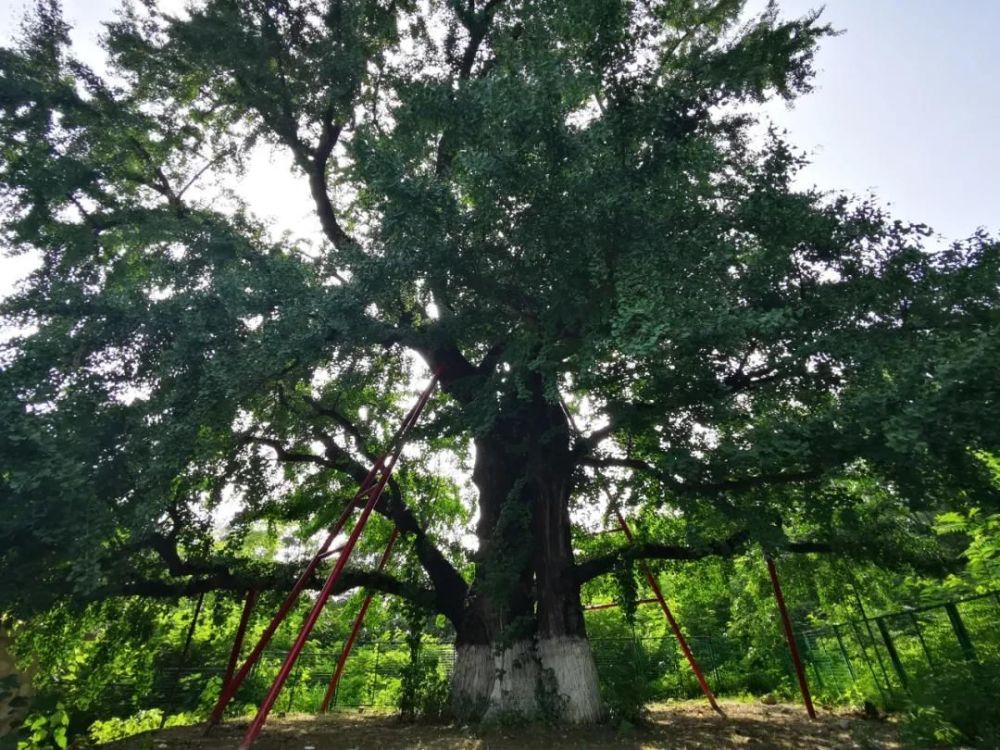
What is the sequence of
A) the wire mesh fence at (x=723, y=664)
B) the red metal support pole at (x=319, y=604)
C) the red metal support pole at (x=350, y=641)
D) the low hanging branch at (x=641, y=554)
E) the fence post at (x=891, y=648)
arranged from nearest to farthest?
1. the red metal support pole at (x=319, y=604)
2. the wire mesh fence at (x=723, y=664)
3. the low hanging branch at (x=641, y=554)
4. the fence post at (x=891, y=648)
5. the red metal support pole at (x=350, y=641)

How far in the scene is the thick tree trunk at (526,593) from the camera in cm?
780

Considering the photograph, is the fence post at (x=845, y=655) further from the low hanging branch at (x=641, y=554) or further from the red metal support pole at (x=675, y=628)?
the low hanging branch at (x=641, y=554)

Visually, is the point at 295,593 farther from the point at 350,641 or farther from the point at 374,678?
the point at 374,678

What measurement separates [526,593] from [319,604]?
3505mm

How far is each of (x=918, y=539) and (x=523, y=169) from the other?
8008 millimetres

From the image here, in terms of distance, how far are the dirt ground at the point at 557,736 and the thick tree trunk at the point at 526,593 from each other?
0.49 m

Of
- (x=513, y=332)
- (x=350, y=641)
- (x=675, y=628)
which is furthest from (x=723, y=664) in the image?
(x=513, y=332)

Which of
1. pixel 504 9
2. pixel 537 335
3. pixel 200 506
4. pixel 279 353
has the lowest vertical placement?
pixel 200 506

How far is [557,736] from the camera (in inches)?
274

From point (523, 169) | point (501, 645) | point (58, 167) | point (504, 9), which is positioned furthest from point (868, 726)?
point (58, 167)

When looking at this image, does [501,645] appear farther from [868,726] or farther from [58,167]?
[58,167]

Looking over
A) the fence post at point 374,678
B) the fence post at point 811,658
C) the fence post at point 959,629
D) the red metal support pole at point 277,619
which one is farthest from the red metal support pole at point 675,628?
the fence post at point 374,678

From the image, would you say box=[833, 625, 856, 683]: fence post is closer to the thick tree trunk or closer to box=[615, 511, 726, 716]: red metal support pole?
box=[615, 511, 726, 716]: red metal support pole

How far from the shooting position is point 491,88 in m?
6.42
